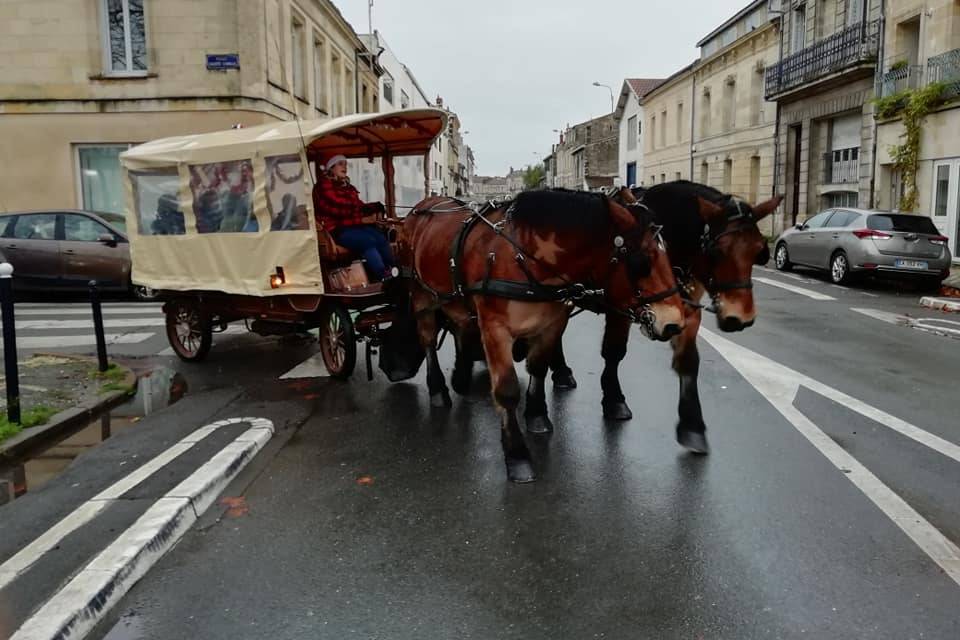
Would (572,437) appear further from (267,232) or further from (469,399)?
(267,232)

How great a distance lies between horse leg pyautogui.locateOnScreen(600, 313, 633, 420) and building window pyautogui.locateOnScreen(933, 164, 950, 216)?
56.1ft

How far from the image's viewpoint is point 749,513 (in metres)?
4.12

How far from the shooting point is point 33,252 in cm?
1266

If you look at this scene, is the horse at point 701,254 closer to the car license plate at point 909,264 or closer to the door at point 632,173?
the car license plate at point 909,264

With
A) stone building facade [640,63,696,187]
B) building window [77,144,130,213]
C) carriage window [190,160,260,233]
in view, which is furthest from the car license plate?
stone building facade [640,63,696,187]

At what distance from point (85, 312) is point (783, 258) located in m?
16.1

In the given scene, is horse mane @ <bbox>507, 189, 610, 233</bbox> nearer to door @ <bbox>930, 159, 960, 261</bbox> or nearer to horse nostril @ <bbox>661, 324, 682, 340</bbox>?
horse nostril @ <bbox>661, 324, 682, 340</bbox>

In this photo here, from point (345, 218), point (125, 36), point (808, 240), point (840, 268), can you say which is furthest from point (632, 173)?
point (345, 218)

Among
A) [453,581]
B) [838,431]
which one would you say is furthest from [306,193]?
[838,431]

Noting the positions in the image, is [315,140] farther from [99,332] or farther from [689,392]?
[689,392]

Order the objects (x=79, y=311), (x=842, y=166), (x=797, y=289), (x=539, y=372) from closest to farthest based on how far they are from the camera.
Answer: (x=539, y=372), (x=79, y=311), (x=797, y=289), (x=842, y=166)

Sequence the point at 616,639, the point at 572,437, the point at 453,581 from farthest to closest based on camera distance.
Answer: the point at 572,437, the point at 453,581, the point at 616,639

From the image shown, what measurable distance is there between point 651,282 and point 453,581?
202 cm

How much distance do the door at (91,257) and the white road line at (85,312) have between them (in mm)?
627
